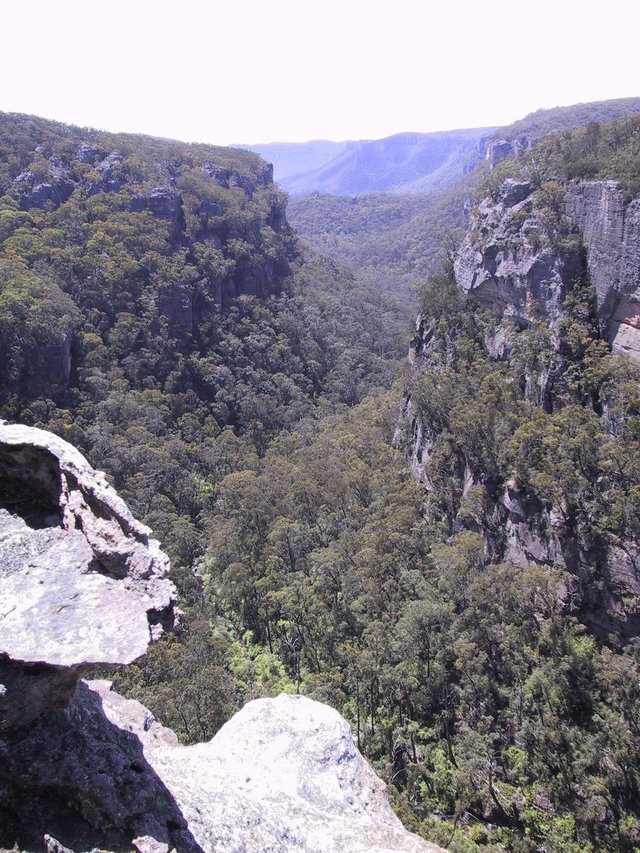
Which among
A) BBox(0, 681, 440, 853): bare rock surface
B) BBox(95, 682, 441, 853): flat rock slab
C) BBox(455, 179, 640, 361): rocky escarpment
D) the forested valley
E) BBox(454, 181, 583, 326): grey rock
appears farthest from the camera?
BBox(454, 181, 583, 326): grey rock

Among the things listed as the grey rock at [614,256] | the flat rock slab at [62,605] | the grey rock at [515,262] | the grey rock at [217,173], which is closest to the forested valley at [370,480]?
the grey rock at [515,262]

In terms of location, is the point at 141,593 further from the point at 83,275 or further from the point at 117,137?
the point at 117,137

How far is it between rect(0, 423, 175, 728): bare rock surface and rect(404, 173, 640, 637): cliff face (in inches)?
977

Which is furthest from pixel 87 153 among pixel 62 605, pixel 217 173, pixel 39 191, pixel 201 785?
pixel 201 785

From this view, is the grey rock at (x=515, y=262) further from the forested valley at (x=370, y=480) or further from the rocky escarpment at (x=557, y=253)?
the forested valley at (x=370, y=480)

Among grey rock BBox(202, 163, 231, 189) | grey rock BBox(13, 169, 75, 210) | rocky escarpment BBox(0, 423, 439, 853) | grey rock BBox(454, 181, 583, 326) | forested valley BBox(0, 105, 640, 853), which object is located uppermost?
grey rock BBox(202, 163, 231, 189)

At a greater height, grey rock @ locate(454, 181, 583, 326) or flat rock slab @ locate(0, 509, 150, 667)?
grey rock @ locate(454, 181, 583, 326)

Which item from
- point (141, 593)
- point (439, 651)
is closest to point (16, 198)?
point (439, 651)

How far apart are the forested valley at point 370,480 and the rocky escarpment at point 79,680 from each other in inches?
503

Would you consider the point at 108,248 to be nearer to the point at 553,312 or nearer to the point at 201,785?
the point at 553,312

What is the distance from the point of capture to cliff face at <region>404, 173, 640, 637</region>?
2709 cm

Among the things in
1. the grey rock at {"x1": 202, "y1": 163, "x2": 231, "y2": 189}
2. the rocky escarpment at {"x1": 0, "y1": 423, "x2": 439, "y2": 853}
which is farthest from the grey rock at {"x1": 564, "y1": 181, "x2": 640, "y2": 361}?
the grey rock at {"x1": 202, "y1": 163, "x2": 231, "y2": 189}

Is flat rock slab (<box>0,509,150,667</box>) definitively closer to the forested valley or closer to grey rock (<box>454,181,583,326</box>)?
the forested valley

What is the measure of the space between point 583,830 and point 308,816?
16.4 meters
